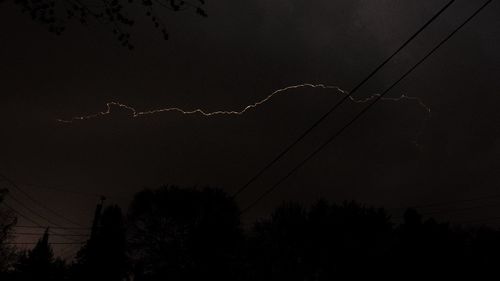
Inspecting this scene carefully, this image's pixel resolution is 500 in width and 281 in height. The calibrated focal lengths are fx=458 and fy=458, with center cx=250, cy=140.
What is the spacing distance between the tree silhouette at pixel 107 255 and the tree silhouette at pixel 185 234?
315cm

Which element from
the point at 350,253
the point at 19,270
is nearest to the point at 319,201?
the point at 350,253

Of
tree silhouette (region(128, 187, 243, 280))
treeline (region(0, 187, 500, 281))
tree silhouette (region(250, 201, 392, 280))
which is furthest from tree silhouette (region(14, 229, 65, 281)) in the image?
tree silhouette (region(250, 201, 392, 280))

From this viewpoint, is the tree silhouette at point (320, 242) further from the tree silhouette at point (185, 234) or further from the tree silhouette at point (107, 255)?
the tree silhouette at point (107, 255)

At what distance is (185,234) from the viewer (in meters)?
48.9

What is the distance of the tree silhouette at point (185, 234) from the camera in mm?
40469

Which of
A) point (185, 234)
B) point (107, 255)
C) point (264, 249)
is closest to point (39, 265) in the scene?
point (107, 255)

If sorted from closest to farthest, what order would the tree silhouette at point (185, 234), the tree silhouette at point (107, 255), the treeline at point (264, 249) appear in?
the treeline at point (264, 249) → the tree silhouette at point (185, 234) → the tree silhouette at point (107, 255)

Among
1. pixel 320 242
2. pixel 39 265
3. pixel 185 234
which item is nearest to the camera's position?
pixel 320 242

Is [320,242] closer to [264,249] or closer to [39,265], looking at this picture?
[264,249]

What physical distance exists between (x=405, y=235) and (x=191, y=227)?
22.6m

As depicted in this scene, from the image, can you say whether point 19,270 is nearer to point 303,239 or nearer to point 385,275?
point 303,239

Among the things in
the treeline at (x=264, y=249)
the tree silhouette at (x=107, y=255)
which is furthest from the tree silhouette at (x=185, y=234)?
the tree silhouette at (x=107, y=255)

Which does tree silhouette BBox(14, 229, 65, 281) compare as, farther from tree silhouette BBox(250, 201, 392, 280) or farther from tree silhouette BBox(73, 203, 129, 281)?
tree silhouette BBox(250, 201, 392, 280)

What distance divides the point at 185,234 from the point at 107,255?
323 inches
